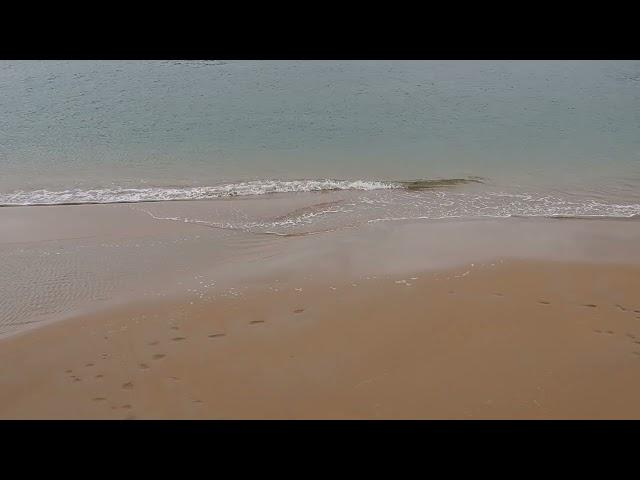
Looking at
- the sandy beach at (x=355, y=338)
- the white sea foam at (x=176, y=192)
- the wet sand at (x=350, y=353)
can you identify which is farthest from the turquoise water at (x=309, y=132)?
the wet sand at (x=350, y=353)

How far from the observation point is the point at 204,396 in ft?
12.9

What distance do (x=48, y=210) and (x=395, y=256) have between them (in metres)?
5.62

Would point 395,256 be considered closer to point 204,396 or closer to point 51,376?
point 204,396

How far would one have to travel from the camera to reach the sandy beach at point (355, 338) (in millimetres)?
3871

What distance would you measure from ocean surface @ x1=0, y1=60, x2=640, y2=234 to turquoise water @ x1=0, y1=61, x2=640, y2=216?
56 mm

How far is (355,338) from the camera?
4.68 m

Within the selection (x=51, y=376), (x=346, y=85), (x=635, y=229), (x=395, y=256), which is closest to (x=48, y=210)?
(x=51, y=376)

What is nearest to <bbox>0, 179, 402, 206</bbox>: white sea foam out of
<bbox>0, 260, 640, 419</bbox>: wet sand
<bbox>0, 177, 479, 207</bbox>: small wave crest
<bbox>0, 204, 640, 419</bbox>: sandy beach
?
<bbox>0, 177, 479, 207</bbox>: small wave crest

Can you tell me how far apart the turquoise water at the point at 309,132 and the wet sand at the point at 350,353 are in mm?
3080

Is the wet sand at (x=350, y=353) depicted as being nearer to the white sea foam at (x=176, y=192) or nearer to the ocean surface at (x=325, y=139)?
the ocean surface at (x=325, y=139)

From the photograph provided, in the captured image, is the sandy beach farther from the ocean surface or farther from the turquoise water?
the turquoise water

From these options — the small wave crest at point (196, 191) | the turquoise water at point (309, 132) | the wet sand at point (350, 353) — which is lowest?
the wet sand at point (350, 353)

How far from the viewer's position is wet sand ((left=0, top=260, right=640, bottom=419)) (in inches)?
151

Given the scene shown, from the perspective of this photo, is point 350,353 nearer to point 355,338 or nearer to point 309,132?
point 355,338
